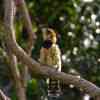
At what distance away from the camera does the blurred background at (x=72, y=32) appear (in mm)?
5344

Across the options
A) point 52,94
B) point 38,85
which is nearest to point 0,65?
point 38,85

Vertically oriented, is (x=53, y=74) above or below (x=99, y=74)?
above

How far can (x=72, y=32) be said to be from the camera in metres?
5.58

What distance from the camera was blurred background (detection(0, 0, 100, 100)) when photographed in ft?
17.5

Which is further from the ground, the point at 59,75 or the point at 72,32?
the point at 59,75

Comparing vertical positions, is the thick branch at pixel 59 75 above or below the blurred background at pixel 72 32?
above

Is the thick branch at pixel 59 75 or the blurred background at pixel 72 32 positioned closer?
the thick branch at pixel 59 75

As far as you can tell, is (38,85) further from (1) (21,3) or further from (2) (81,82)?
(2) (81,82)

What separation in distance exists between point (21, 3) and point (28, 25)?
29cm

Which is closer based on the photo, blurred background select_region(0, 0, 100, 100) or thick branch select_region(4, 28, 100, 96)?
thick branch select_region(4, 28, 100, 96)

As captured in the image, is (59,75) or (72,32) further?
(72,32)

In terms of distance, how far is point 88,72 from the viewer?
5277 millimetres

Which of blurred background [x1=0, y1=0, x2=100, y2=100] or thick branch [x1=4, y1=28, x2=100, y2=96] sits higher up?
thick branch [x1=4, y1=28, x2=100, y2=96]

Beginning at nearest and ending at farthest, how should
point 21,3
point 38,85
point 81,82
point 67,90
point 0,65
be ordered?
point 81,82 < point 21,3 < point 38,85 < point 0,65 < point 67,90
